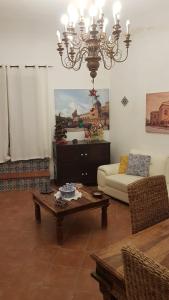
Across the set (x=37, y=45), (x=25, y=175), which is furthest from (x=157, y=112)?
(x=25, y=175)

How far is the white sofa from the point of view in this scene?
170 inches

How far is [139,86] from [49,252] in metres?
3.49

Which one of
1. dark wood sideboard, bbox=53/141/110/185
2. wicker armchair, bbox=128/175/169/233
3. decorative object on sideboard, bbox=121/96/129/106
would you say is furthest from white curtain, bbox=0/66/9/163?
wicker armchair, bbox=128/175/169/233

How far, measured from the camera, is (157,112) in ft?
15.3

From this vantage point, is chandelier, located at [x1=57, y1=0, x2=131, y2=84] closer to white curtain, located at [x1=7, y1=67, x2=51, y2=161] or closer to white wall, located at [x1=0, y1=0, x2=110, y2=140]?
white wall, located at [x1=0, y1=0, x2=110, y2=140]

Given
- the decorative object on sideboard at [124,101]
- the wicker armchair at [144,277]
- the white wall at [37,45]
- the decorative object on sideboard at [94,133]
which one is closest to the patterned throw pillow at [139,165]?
the decorative object on sideboard at [94,133]

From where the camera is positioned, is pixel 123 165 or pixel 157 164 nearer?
pixel 157 164

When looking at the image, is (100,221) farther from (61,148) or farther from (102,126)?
(102,126)

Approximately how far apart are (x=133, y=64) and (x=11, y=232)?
378cm

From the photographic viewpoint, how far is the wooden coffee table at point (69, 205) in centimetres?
312

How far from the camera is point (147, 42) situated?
470 cm

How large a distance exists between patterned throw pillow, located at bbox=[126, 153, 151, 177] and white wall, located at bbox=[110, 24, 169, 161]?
0.38 meters

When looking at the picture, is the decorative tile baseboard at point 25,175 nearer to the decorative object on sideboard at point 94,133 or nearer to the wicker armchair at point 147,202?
the decorative object on sideboard at point 94,133

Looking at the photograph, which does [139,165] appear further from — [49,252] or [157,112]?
[49,252]
